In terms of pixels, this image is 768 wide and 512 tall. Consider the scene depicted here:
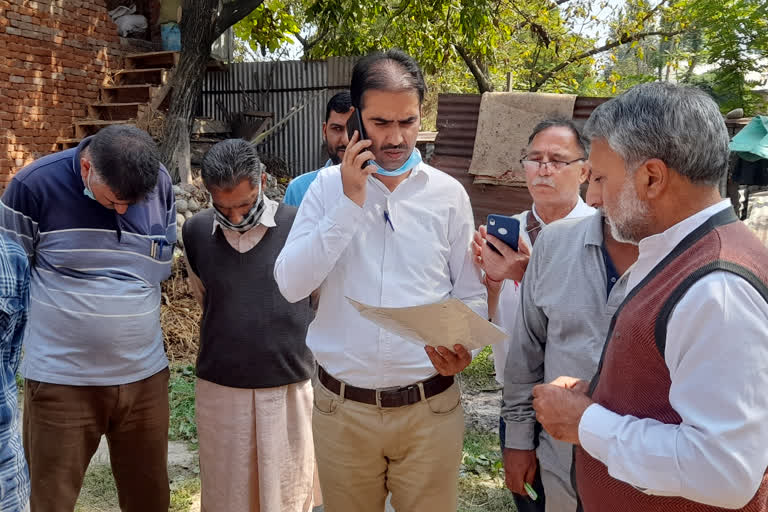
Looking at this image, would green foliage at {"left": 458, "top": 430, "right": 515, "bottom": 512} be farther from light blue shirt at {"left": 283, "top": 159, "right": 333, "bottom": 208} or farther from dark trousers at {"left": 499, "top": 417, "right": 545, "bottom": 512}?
light blue shirt at {"left": 283, "top": 159, "right": 333, "bottom": 208}

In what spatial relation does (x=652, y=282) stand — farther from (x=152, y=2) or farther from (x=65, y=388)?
(x=152, y=2)

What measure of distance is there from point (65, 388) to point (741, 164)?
7.90m

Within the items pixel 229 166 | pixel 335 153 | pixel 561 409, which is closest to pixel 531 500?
pixel 561 409

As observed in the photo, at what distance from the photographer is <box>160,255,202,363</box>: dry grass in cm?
622

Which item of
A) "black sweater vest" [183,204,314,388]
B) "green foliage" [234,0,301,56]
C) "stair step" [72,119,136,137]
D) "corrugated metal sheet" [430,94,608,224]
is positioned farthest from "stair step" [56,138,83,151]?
"black sweater vest" [183,204,314,388]

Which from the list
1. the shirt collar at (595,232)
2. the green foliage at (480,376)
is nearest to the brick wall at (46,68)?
the green foliage at (480,376)

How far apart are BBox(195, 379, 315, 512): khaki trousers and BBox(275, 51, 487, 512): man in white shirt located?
25.6 inches

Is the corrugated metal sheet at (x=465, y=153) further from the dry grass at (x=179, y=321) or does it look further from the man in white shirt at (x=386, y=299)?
the man in white shirt at (x=386, y=299)

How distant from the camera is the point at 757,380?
3.99 feet

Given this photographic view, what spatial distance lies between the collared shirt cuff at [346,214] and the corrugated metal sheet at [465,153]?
214 inches

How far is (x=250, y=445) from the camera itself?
2943 mm

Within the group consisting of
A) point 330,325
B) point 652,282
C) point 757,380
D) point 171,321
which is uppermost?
point 652,282

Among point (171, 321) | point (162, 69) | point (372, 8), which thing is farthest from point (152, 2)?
point (171, 321)

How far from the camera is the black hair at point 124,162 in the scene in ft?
8.64
